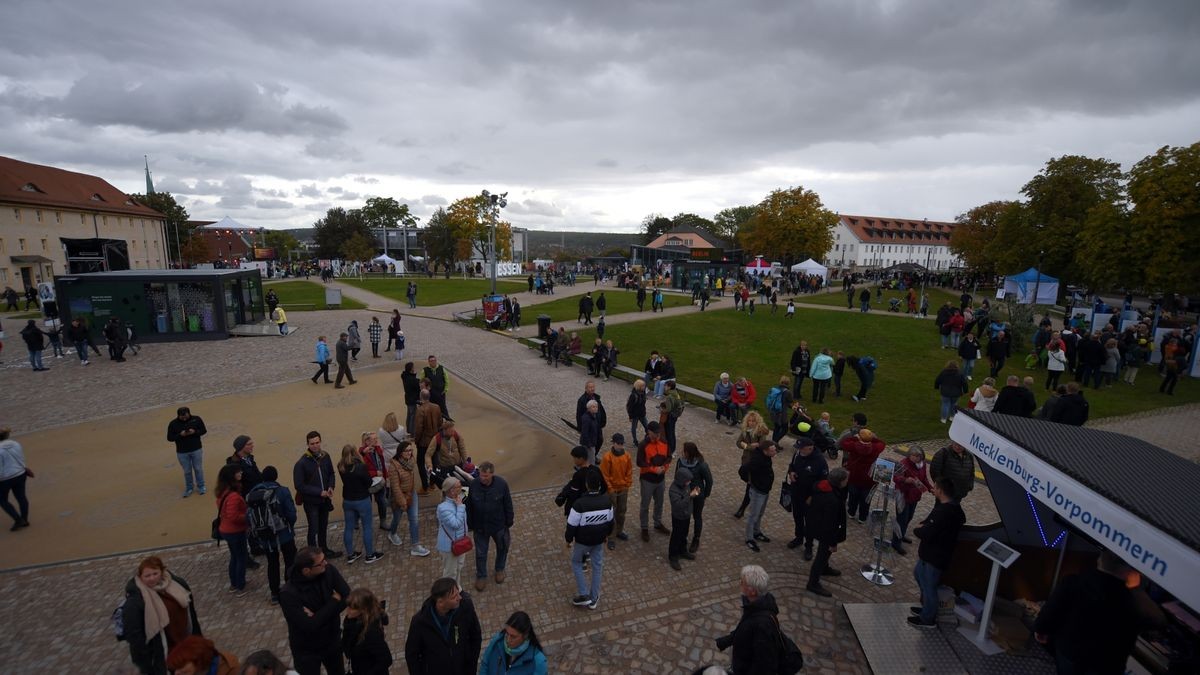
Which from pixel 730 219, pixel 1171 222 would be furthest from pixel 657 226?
pixel 1171 222

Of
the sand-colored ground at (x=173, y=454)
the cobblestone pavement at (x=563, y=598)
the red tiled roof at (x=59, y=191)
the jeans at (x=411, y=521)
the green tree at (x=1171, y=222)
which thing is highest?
the red tiled roof at (x=59, y=191)

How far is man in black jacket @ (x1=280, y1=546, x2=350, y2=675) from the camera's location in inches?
165

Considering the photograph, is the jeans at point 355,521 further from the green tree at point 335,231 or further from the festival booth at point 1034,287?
the green tree at point 335,231

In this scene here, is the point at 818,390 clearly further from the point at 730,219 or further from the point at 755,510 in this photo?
the point at 730,219

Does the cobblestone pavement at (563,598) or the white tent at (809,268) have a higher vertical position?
the white tent at (809,268)

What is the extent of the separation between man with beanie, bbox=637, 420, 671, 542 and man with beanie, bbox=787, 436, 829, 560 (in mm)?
1635

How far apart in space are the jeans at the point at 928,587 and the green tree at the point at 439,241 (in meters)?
73.4

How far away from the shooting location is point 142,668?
4.31 m

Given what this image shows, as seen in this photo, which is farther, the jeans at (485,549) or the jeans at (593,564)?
the jeans at (485,549)

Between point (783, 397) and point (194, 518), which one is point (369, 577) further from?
point (783, 397)

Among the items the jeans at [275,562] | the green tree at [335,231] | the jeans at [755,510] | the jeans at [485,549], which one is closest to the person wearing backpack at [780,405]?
the jeans at [755,510]

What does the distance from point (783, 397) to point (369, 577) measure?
7956mm

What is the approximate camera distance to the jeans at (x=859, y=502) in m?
7.89

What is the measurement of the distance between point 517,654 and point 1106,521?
4132mm
